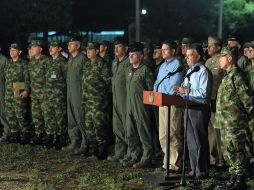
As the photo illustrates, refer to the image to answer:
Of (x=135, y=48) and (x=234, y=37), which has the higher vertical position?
(x=234, y=37)

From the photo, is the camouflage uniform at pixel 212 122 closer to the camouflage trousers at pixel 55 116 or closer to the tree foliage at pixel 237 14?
the camouflage trousers at pixel 55 116

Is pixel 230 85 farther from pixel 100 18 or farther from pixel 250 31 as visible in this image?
pixel 250 31

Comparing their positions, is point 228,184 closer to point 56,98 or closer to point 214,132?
point 214,132

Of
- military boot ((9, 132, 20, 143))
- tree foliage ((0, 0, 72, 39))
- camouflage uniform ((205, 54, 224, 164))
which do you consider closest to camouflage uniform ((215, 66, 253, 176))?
camouflage uniform ((205, 54, 224, 164))

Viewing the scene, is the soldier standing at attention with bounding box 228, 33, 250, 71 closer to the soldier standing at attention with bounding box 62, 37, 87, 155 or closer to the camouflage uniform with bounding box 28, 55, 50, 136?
the soldier standing at attention with bounding box 62, 37, 87, 155

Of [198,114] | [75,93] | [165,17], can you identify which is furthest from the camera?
[165,17]

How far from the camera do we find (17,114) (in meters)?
10.8

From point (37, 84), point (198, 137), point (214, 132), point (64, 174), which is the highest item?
point (37, 84)

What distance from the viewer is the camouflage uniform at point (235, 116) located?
682cm

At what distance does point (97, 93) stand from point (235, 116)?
3100mm

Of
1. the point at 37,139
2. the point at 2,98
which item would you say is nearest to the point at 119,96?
the point at 37,139

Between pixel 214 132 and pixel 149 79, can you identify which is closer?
pixel 149 79

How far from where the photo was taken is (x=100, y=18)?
3139 centimetres

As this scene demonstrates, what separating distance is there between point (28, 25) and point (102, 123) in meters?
13.6
